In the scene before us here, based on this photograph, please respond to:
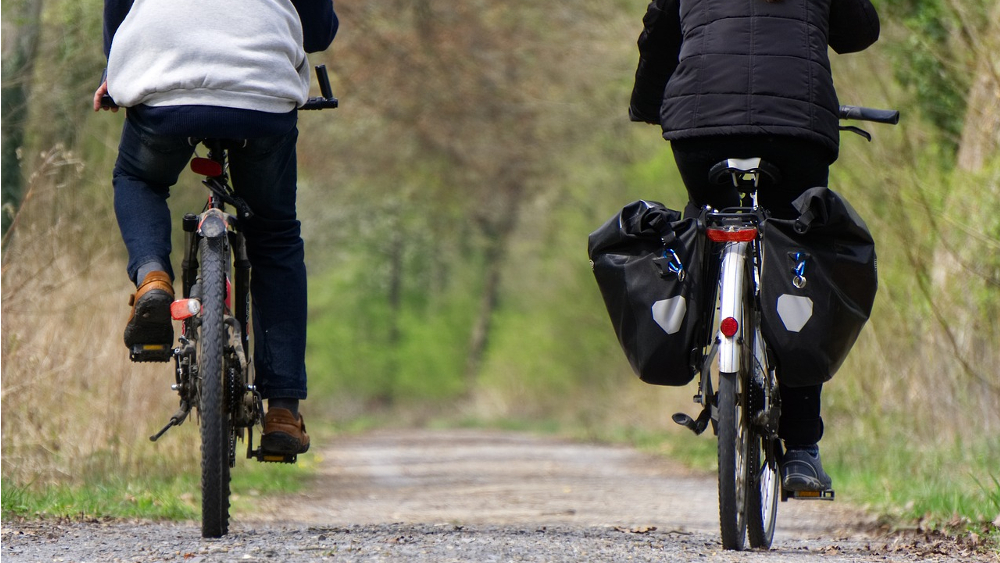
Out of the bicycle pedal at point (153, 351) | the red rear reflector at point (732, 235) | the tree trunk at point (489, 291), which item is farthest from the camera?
the tree trunk at point (489, 291)

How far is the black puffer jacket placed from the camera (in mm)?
3650

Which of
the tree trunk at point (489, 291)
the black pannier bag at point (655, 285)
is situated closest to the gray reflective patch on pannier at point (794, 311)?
the black pannier bag at point (655, 285)

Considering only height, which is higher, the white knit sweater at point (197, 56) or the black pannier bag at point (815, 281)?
the white knit sweater at point (197, 56)

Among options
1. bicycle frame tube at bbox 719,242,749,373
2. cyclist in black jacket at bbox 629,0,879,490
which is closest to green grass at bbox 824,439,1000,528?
cyclist in black jacket at bbox 629,0,879,490

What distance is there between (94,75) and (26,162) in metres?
0.78

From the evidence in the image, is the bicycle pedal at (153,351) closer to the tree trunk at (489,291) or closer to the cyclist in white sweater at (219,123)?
the cyclist in white sweater at (219,123)

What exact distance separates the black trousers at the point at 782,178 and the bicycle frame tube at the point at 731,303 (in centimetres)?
29

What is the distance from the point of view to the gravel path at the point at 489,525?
142 inches

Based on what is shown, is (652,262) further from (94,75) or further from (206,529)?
(94,75)

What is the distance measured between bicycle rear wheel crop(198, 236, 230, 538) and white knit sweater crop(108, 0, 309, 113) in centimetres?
43

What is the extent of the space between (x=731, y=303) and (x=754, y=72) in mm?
647

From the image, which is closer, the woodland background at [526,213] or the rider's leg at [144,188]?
the rider's leg at [144,188]

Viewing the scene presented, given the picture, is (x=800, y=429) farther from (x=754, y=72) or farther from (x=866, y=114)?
(x=754, y=72)

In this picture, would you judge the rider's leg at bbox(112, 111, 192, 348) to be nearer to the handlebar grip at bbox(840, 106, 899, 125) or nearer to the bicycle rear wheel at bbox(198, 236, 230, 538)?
the bicycle rear wheel at bbox(198, 236, 230, 538)
